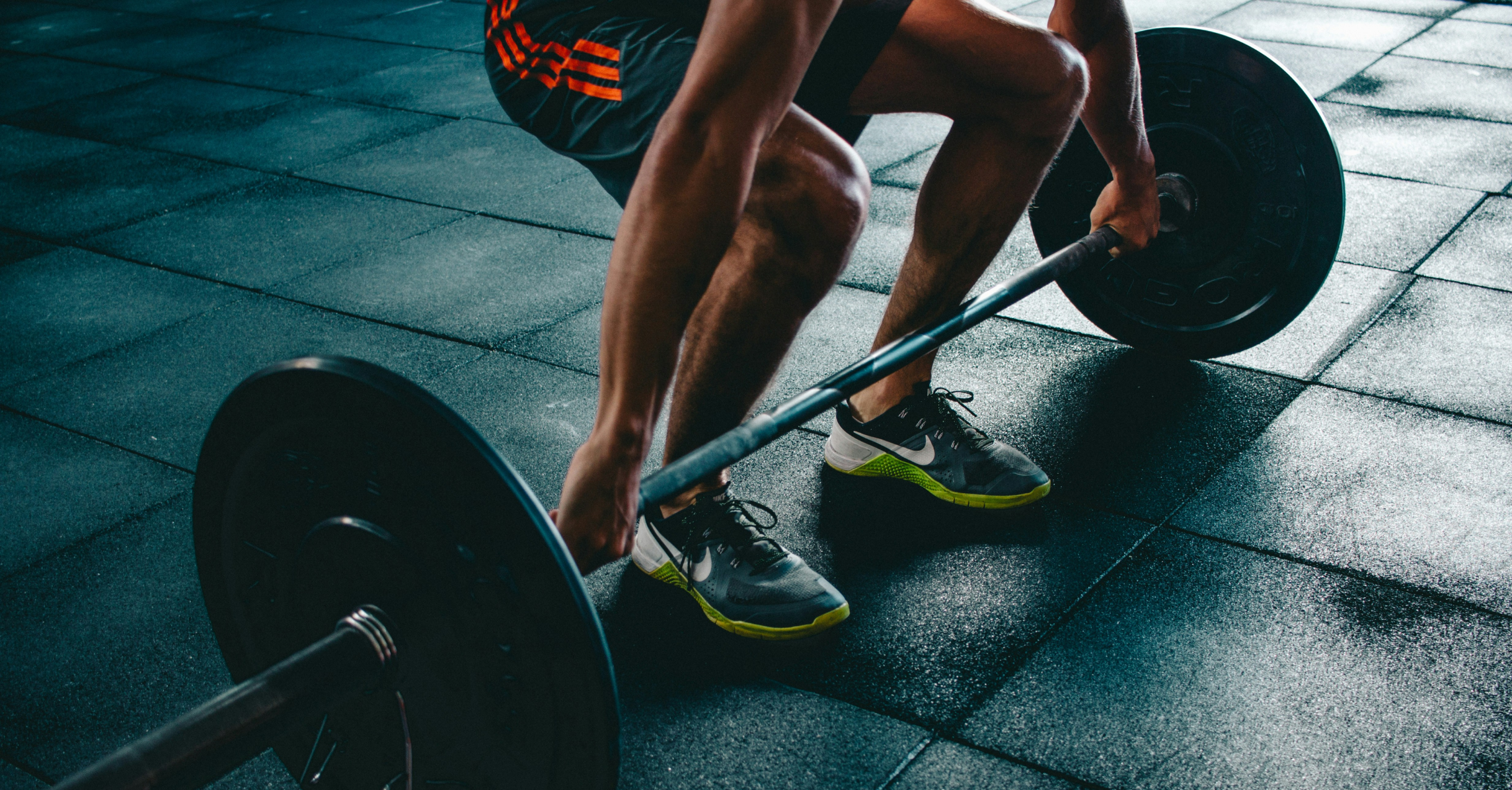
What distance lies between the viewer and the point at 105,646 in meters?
1.87

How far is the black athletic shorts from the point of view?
1.65m

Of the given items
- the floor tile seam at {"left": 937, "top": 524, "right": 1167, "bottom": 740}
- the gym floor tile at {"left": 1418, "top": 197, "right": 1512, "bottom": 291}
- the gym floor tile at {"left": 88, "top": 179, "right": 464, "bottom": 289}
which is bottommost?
the gym floor tile at {"left": 88, "top": 179, "right": 464, "bottom": 289}

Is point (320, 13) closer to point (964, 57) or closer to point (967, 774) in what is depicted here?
point (964, 57)

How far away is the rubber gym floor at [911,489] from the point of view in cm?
159

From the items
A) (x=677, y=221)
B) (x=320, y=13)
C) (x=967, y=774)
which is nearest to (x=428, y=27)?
(x=320, y=13)

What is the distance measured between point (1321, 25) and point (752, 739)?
203 inches

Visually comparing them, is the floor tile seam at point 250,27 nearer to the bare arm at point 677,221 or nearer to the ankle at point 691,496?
the ankle at point 691,496

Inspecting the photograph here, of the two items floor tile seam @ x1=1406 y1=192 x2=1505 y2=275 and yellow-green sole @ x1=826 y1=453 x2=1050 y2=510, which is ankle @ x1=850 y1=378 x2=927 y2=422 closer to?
yellow-green sole @ x1=826 y1=453 x2=1050 y2=510

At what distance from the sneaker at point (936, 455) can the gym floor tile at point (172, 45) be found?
5.44m

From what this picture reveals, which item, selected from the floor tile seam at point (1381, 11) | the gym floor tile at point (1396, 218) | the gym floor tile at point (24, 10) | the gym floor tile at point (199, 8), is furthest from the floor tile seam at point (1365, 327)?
the gym floor tile at point (24, 10)

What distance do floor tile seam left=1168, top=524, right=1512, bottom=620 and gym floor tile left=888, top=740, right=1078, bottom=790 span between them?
68 cm

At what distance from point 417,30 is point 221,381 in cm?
430

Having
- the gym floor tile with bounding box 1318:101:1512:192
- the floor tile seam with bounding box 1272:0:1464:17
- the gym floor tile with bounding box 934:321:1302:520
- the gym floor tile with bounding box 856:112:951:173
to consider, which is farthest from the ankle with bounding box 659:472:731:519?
the floor tile seam with bounding box 1272:0:1464:17

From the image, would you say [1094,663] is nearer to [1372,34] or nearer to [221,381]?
[221,381]
